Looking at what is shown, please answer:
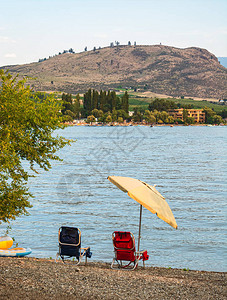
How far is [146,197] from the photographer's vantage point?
1389 centimetres

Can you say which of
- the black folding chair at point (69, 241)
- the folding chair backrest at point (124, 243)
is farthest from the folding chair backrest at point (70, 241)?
the folding chair backrest at point (124, 243)

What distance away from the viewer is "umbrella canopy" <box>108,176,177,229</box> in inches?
533

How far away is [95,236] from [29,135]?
8.21m

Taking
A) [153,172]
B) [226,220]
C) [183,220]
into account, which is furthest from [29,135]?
[153,172]

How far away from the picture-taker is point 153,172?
60094 mm

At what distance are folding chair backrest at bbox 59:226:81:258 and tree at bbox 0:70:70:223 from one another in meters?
2.70

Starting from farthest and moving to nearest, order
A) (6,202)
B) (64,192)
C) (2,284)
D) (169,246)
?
(64,192) < (169,246) < (6,202) < (2,284)

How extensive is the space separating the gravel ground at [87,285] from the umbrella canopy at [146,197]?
6.05 ft

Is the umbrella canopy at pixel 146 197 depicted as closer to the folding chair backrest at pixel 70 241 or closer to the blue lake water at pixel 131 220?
the folding chair backrest at pixel 70 241

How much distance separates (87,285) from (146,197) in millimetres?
3534

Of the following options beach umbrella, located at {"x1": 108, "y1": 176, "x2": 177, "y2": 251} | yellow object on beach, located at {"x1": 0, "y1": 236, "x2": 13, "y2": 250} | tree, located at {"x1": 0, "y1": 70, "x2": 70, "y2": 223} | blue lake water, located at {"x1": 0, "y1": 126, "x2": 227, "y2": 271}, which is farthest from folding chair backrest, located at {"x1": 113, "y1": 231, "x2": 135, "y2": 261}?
tree, located at {"x1": 0, "y1": 70, "x2": 70, "y2": 223}

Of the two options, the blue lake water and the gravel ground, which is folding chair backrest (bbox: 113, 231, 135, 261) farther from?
the blue lake water

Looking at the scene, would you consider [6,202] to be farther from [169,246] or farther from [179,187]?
[179,187]

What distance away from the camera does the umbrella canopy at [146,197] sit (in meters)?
13.5
